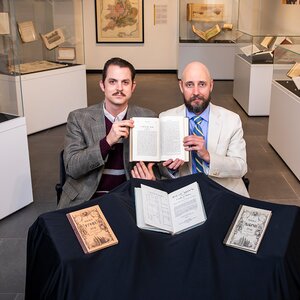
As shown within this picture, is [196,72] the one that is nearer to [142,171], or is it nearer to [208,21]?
[142,171]

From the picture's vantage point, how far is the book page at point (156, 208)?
228cm

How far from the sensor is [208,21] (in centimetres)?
1145

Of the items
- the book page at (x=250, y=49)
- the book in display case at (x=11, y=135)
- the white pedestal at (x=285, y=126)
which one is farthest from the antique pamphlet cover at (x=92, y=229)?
the book page at (x=250, y=49)

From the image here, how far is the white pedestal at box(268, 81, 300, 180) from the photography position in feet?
18.0

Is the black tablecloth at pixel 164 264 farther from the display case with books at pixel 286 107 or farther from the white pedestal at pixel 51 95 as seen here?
the white pedestal at pixel 51 95

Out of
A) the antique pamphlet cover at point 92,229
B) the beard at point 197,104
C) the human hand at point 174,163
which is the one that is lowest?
the antique pamphlet cover at point 92,229

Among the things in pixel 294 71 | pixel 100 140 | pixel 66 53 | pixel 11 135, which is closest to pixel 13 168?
pixel 11 135

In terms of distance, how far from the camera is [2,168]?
4.35 meters

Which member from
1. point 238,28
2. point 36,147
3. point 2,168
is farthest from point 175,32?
point 2,168

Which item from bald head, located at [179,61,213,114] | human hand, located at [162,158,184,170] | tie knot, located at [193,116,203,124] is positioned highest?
bald head, located at [179,61,213,114]

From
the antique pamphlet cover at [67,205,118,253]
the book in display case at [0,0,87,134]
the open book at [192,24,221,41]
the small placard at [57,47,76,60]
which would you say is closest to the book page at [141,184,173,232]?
the antique pamphlet cover at [67,205,118,253]

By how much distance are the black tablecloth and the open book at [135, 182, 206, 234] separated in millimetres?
39

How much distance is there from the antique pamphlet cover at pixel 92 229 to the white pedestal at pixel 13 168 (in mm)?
2217

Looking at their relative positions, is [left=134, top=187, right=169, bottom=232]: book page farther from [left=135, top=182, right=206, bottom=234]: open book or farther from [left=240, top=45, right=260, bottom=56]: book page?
[left=240, top=45, right=260, bottom=56]: book page
